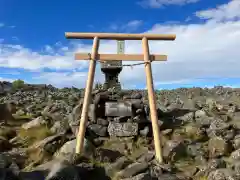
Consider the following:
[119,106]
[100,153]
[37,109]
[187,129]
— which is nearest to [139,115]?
[119,106]

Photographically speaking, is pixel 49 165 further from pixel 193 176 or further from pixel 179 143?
pixel 179 143

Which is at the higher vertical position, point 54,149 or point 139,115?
point 139,115

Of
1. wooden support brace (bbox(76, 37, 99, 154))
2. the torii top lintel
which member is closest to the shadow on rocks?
the torii top lintel

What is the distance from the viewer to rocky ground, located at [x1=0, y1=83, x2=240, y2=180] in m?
8.38

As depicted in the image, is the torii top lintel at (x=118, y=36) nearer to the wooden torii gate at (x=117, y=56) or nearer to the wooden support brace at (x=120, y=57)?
the wooden torii gate at (x=117, y=56)

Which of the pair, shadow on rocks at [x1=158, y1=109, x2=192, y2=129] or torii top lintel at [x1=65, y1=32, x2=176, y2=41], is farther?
shadow on rocks at [x1=158, y1=109, x2=192, y2=129]

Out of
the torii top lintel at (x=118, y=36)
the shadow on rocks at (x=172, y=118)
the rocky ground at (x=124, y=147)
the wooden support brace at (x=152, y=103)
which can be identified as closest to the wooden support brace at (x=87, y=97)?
the torii top lintel at (x=118, y=36)

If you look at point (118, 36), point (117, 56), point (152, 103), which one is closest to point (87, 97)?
point (117, 56)

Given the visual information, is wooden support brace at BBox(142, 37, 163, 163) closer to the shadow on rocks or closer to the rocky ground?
the rocky ground

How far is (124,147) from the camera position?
11.1m

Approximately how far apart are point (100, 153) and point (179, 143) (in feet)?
9.26

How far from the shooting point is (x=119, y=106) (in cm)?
1226

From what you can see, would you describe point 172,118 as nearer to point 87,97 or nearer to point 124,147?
point 124,147

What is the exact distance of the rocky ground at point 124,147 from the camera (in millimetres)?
8383
